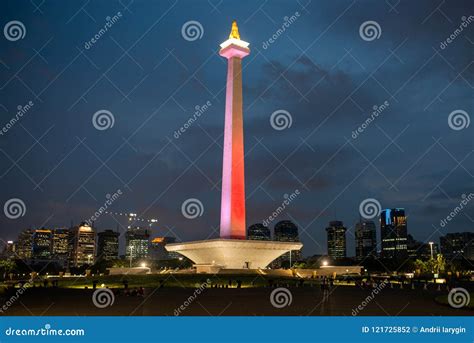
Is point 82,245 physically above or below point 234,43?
below

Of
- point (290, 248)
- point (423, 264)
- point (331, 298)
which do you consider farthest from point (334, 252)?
point (331, 298)

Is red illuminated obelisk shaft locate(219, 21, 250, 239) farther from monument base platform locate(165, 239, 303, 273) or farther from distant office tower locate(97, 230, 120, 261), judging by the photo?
distant office tower locate(97, 230, 120, 261)

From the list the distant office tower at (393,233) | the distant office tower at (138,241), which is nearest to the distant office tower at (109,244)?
the distant office tower at (138,241)

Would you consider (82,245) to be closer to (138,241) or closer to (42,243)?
(42,243)

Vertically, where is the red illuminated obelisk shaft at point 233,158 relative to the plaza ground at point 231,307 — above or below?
above

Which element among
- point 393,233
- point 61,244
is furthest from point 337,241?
point 61,244

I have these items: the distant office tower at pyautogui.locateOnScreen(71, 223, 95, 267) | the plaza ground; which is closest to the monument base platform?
the plaza ground

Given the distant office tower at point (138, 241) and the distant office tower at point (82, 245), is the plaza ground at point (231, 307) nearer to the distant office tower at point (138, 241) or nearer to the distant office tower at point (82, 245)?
the distant office tower at point (82, 245)
